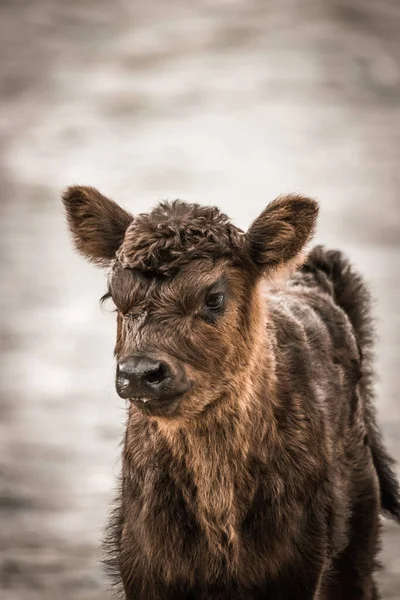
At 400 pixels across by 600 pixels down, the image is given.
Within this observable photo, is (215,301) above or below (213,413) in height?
above

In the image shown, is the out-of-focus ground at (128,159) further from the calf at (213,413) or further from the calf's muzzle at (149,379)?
the calf's muzzle at (149,379)

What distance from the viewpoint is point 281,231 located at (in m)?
6.31

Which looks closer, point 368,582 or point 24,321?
point 368,582

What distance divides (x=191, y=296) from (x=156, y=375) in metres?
0.46

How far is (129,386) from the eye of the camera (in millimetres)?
5477

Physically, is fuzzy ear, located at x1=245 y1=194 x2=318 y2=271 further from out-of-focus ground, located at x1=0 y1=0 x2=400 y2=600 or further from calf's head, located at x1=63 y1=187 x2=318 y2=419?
out-of-focus ground, located at x1=0 y1=0 x2=400 y2=600

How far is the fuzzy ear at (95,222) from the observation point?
6.53 meters

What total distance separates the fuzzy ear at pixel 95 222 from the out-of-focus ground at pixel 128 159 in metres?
3.31

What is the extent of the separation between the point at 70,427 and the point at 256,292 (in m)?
6.84

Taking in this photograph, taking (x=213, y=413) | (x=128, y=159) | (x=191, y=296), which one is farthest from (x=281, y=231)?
(x=128, y=159)

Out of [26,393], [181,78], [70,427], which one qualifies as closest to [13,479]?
[70,427]

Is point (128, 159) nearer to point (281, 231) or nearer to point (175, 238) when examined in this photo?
point (281, 231)

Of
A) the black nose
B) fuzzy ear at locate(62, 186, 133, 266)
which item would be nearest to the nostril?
the black nose

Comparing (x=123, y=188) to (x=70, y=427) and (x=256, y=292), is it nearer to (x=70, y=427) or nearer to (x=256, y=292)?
(x=70, y=427)
